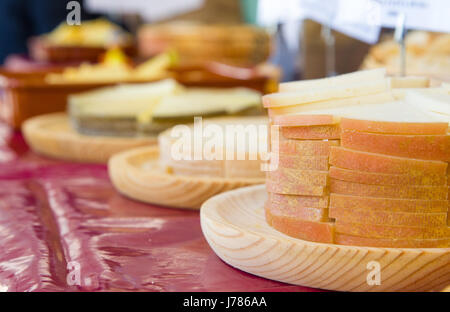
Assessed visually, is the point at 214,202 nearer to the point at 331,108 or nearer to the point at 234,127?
the point at 331,108

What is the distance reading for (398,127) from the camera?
0.74m

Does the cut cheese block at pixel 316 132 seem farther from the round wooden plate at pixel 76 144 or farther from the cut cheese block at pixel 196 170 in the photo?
the round wooden plate at pixel 76 144

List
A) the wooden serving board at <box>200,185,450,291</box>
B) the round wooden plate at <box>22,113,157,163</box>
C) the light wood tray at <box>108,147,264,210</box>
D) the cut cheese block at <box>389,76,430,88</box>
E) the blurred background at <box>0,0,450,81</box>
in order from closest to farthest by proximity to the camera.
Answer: the wooden serving board at <box>200,185,450,291</box>, the cut cheese block at <box>389,76,430,88</box>, the light wood tray at <box>108,147,264,210</box>, the round wooden plate at <box>22,113,157,163</box>, the blurred background at <box>0,0,450,81</box>

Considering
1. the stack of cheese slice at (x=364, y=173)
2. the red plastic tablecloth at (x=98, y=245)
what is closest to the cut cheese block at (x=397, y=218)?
the stack of cheese slice at (x=364, y=173)

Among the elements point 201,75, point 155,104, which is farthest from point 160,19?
point 155,104

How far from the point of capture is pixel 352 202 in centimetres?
75

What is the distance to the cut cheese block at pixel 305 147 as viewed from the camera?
775mm

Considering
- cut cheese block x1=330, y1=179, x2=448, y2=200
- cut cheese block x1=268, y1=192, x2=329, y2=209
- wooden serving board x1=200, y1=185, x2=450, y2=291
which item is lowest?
wooden serving board x1=200, y1=185, x2=450, y2=291

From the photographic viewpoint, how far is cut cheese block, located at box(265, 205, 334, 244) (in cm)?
77

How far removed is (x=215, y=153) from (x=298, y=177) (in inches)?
15.2

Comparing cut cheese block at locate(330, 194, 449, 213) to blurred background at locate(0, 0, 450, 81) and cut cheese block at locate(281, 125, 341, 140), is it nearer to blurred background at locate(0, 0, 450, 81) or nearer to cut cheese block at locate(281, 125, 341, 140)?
cut cheese block at locate(281, 125, 341, 140)

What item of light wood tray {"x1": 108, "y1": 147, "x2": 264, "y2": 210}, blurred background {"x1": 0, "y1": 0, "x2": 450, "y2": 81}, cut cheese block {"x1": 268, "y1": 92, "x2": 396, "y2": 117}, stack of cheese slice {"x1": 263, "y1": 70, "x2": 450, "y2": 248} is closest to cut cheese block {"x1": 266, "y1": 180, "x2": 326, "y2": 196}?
stack of cheese slice {"x1": 263, "y1": 70, "x2": 450, "y2": 248}

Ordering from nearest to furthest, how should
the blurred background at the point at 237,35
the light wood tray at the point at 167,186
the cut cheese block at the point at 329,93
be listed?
the cut cheese block at the point at 329,93 < the light wood tray at the point at 167,186 < the blurred background at the point at 237,35

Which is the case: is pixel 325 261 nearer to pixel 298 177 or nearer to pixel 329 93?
pixel 298 177
